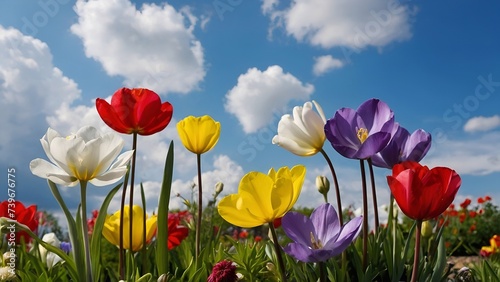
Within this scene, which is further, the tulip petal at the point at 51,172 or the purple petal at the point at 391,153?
the purple petal at the point at 391,153

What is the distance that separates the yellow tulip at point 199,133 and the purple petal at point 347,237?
0.86m

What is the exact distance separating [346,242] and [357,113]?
1.59ft

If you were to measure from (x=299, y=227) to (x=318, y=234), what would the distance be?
0.22 feet

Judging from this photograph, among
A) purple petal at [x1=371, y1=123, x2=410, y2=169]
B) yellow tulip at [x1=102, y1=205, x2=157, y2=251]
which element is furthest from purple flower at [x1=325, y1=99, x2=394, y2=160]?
yellow tulip at [x1=102, y1=205, x2=157, y2=251]

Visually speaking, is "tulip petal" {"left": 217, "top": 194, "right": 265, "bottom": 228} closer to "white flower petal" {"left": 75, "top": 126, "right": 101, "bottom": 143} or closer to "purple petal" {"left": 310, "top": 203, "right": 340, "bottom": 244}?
"purple petal" {"left": 310, "top": 203, "right": 340, "bottom": 244}

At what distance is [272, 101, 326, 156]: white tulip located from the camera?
73.0 inches

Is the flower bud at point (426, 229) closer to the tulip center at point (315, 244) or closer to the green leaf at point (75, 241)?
the tulip center at point (315, 244)

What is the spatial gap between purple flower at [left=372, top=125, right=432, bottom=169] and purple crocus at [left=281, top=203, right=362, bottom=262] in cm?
45

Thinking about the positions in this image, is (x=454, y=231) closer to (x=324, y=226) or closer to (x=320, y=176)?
(x=320, y=176)

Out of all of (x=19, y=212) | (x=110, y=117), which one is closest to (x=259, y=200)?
(x=110, y=117)

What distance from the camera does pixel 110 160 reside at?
161cm

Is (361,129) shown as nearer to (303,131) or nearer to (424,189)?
(303,131)

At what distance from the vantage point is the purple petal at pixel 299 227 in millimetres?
1466

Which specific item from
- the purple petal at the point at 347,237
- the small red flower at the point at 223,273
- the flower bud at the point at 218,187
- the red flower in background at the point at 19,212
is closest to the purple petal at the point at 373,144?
the purple petal at the point at 347,237
